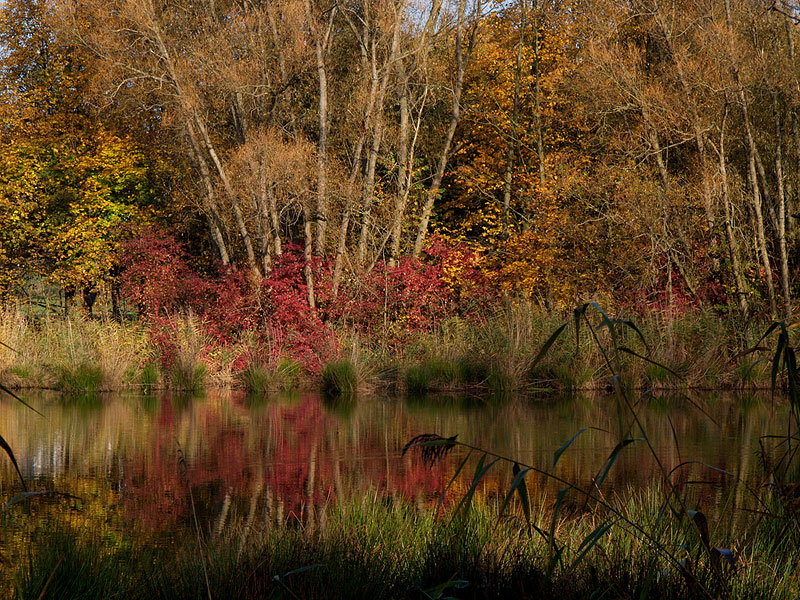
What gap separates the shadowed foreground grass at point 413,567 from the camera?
3754 millimetres

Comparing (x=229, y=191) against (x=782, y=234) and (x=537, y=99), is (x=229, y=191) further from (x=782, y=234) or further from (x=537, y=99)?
(x=782, y=234)

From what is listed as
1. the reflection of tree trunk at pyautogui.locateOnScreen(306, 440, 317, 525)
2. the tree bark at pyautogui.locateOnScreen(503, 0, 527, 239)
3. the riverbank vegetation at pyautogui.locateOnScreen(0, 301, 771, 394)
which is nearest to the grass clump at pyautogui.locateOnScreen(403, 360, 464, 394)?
the riverbank vegetation at pyautogui.locateOnScreen(0, 301, 771, 394)

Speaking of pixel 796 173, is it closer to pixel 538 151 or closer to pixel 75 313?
Result: pixel 538 151

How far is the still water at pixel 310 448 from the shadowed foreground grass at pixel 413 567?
21.1 inches

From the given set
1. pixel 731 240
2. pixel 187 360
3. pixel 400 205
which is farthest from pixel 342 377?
pixel 731 240

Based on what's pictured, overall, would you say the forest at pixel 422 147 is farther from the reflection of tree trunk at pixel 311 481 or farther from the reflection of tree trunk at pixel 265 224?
the reflection of tree trunk at pixel 311 481

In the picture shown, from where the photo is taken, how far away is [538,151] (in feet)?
85.8

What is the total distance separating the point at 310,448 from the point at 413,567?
241 inches

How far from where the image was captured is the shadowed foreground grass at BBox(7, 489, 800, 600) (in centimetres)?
375

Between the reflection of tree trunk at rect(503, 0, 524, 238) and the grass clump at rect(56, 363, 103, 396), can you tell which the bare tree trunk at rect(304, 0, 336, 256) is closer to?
the reflection of tree trunk at rect(503, 0, 524, 238)

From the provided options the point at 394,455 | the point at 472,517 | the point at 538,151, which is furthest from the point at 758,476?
the point at 538,151

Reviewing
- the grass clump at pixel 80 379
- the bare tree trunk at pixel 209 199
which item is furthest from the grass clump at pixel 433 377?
the bare tree trunk at pixel 209 199

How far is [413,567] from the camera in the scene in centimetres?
433

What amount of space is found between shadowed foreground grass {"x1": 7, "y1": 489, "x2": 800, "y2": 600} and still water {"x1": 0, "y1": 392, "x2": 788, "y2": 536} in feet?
1.76
